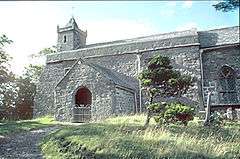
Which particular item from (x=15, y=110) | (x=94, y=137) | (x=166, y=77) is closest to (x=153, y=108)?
(x=166, y=77)

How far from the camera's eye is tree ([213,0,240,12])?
31.7ft

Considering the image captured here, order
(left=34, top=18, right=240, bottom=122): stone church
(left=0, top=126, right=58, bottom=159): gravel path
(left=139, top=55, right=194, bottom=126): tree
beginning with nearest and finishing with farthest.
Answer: (left=0, top=126, right=58, bottom=159): gravel path
(left=139, top=55, right=194, bottom=126): tree
(left=34, top=18, right=240, bottom=122): stone church

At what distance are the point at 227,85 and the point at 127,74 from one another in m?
7.81

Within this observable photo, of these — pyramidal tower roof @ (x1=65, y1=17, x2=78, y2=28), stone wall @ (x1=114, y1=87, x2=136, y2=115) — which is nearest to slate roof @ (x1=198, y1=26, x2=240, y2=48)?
stone wall @ (x1=114, y1=87, x2=136, y2=115)

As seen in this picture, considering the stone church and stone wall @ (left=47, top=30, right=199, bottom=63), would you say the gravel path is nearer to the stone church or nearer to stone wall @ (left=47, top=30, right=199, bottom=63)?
the stone church

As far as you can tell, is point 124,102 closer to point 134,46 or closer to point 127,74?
point 127,74

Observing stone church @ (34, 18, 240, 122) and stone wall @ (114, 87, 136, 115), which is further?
stone church @ (34, 18, 240, 122)

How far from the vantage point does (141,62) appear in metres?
24.4

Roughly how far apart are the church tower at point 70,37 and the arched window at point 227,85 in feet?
51.1

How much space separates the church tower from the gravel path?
19464 mm

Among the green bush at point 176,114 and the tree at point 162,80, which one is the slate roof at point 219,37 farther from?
the green bush at point 176,114

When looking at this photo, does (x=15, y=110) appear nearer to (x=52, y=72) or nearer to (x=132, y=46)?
(x=52, y=72)

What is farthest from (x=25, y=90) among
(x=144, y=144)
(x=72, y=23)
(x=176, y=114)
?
(x=144, y=144)

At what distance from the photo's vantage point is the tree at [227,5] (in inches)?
381
